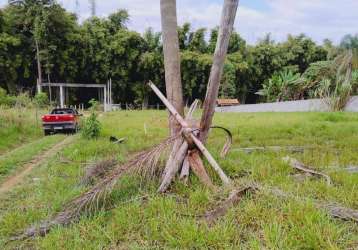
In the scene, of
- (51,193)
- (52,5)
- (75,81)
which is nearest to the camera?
(51,193)

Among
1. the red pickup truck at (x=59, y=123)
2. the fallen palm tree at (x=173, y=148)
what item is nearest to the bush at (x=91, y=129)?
the red pickup truck at (x=59, y=123)

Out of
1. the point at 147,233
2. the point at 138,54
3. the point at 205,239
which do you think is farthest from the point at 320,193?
the point at 138,54

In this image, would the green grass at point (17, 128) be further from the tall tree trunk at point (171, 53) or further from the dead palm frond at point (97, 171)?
the tall tree trunk at point (171, 53)

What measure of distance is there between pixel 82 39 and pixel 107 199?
97.7 feet

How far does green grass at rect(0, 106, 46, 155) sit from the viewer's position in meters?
10.9

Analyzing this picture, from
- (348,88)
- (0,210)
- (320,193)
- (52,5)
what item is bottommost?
(0,210)

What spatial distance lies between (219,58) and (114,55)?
93.9ft

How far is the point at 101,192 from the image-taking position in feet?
12.6

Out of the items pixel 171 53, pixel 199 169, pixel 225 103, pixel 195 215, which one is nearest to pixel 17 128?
pixel 171 53

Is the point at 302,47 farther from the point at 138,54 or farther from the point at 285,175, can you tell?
the point at 285,175

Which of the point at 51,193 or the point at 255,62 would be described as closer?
the point at 51,193

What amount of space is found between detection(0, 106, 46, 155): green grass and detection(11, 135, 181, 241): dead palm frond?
6.47 m

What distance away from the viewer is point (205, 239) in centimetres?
299

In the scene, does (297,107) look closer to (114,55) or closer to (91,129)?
(114,55)
